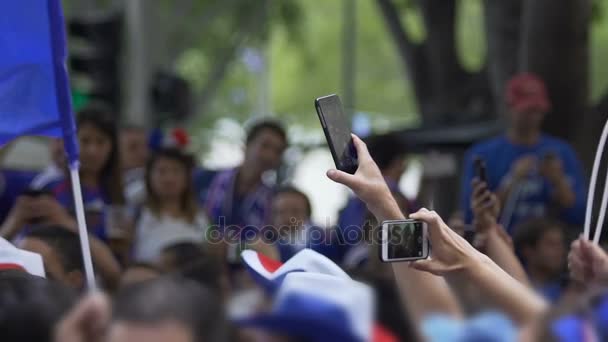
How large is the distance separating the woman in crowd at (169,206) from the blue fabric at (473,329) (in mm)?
4121

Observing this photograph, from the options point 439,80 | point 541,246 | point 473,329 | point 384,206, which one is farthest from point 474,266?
point 439,80

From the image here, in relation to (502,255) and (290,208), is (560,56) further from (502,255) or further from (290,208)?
(502,255)

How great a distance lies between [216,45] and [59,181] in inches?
463

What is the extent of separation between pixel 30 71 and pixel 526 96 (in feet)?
9.55

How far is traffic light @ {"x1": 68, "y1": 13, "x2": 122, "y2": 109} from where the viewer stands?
947 cm

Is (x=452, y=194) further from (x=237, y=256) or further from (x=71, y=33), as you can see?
(x=237, y=256)

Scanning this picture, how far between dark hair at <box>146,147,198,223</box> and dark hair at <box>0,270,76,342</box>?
12.7ft

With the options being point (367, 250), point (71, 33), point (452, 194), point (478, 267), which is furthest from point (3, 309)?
point (452, 194)

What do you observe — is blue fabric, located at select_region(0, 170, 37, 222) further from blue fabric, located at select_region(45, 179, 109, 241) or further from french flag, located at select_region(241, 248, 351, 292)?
french flag, located at select_region(241, 248, 351, 292)

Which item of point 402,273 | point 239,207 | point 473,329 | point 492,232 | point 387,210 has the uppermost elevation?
point 473,329

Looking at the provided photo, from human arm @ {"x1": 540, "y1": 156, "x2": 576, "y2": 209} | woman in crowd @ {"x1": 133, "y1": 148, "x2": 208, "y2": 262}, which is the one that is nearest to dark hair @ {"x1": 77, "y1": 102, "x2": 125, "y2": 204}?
woman in crowd @ {"x1": 133, "y1": 148, "x2": 208, "y2": 262}

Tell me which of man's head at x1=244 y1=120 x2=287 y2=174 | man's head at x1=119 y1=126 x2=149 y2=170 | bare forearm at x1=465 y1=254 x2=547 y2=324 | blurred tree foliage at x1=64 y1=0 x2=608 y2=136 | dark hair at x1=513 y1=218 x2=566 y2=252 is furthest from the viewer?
blurred tree foliage at x1=64 y1=0 x2=608 y2=136

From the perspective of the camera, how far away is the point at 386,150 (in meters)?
6.77

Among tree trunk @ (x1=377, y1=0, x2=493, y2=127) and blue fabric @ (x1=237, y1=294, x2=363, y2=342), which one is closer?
blue fabric @ (x1=237, y1=294, x2=363, y2=342)
